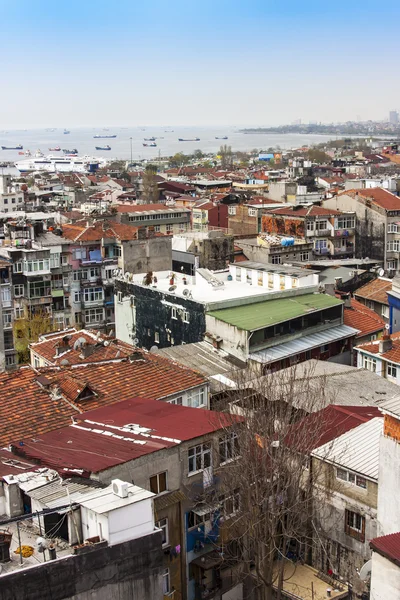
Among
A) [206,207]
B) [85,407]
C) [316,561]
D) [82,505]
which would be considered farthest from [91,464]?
[206,207]

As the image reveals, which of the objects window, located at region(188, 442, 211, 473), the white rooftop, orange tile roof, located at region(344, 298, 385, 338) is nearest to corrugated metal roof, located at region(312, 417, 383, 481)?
window, located at region(188, 442, 211, 473)

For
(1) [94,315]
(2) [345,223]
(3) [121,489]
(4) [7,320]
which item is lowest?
(1) [94,315]

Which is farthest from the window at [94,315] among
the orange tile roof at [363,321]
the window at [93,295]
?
the orange tile roof at [363,321]

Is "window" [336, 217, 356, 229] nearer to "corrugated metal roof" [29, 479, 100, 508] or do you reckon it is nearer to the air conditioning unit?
"corrugated metal roof" [29, 479, 100, 508]

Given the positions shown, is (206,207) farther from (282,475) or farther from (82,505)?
(82,505)

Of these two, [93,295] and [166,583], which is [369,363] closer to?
[166,583]

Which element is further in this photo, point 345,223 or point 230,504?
point 345,223

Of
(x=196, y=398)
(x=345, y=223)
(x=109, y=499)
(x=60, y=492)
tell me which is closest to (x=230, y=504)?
(x=60, y=492)

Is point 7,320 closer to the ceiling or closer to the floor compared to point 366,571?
closer to the floor
